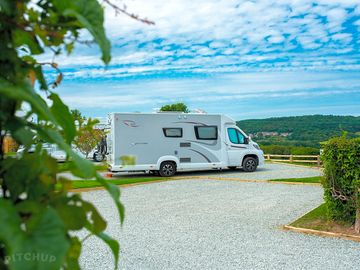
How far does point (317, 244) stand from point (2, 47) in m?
5.82

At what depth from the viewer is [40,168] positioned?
642 millimetres

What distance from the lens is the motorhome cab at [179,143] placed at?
14.2m

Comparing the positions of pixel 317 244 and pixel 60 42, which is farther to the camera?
pixel 317 244

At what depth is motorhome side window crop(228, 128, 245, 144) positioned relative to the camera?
51.1 ft

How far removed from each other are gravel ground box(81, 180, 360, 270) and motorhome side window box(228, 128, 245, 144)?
5226mm

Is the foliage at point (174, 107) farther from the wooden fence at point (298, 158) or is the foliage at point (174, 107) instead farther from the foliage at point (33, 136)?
the foliage at point (33, 136)

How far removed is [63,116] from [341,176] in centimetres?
646

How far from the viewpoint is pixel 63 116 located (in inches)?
31.3

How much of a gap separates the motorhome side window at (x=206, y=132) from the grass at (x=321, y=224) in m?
7.96

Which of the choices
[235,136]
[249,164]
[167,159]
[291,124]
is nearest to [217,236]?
[167,159]

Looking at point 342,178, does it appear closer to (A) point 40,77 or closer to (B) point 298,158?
(A) point 40,77

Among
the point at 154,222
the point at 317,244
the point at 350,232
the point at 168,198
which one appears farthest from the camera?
the point at 168,198

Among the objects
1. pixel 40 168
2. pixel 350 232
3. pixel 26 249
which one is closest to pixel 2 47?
pixel 40 168

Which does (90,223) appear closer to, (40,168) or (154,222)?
(40,168)
